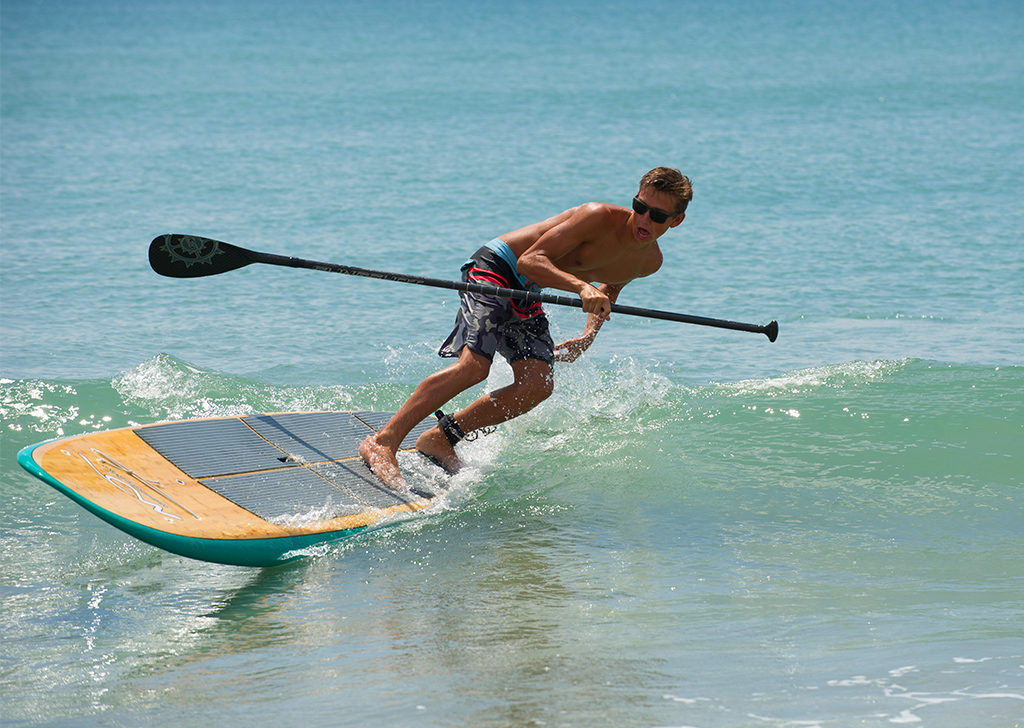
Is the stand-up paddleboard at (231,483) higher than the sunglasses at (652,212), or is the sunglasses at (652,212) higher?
the sunglasses at (652,212)

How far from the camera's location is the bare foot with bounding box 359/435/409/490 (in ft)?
18.2

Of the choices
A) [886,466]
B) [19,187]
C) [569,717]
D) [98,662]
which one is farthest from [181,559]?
[19,187]

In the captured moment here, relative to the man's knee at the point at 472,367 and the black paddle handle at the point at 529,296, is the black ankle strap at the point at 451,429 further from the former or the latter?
the black paddle handle at the point at 529,296

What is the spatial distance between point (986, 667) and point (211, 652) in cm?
272

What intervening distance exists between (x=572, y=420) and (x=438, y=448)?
5.09 ft

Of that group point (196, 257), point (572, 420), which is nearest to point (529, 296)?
point (196, 257)

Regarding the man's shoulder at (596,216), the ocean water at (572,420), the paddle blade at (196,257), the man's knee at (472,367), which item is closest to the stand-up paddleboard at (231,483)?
the ocean water at (572,420)

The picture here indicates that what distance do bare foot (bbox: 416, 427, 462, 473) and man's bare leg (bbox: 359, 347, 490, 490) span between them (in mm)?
202

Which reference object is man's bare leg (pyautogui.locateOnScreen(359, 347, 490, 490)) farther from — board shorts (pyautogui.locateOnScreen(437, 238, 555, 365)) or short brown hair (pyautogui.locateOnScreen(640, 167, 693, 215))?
short brown hair (pyautogui.locateOnScreen(640, 167, 693, 215))

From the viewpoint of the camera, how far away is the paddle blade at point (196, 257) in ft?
18.8

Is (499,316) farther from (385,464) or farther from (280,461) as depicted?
(280,461)

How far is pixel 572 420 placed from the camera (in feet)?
23.6

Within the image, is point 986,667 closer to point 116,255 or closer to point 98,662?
point 98,662

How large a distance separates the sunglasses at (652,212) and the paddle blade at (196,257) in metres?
2.00
